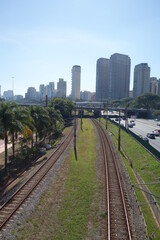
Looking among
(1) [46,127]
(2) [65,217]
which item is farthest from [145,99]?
(2) [65,217]

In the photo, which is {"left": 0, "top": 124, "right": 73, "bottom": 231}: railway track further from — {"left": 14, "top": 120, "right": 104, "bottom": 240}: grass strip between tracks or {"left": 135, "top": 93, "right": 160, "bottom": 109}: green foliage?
{"left": 135, "top": 93, "right": 160, "bottom": 109}: green foliage

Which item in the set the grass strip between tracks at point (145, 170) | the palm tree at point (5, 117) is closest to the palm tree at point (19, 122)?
the palm tree at point (5, 117)

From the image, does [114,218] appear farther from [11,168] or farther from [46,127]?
[46,127]

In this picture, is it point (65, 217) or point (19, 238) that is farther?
point (65, 217)

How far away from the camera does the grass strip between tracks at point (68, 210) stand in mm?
13752

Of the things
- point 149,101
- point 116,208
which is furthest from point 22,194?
point 149,101

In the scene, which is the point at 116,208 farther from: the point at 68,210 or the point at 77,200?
the point at 68,210

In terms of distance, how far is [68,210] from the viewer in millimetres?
16562

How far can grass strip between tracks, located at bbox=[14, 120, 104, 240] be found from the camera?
13.8 meters

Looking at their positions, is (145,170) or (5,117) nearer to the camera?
(5,117)

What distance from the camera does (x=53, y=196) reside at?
1906 centimetres

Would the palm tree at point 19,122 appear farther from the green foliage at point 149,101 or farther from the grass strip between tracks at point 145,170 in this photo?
the green foliage at point 149,101

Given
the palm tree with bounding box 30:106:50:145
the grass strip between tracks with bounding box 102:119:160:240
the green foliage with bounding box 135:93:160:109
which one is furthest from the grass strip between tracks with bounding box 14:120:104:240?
the green foliage with bounding box 135:93:160:109

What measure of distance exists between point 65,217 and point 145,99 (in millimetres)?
125140
